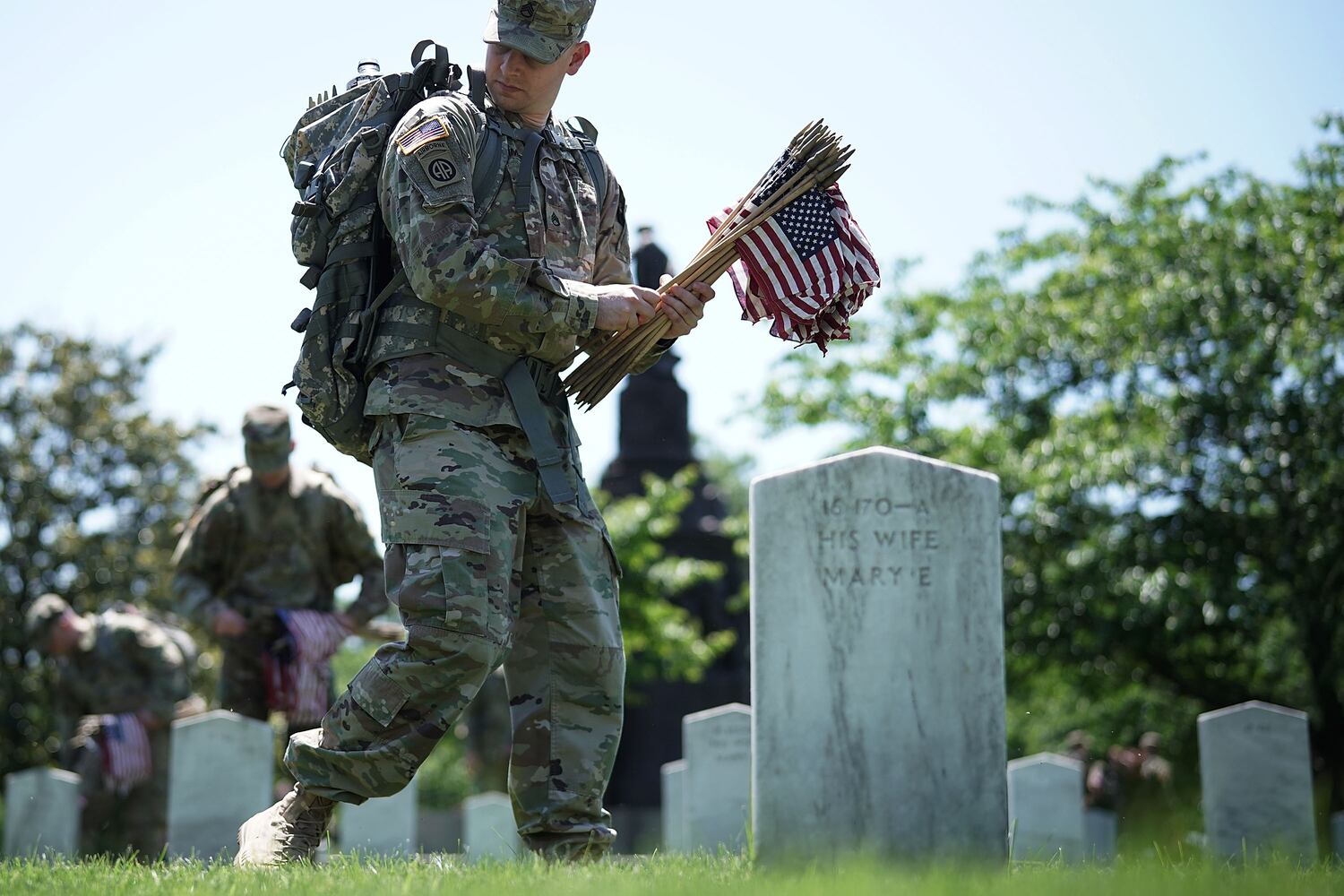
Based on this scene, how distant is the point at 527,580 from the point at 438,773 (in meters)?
51.3

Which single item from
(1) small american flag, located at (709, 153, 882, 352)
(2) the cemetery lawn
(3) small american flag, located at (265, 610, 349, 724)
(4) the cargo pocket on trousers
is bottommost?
(2) the cemetery lawn

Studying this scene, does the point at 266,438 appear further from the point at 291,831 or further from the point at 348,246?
the point at 291,831

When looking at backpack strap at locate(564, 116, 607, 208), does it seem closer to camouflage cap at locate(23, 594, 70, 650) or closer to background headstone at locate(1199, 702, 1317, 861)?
background headstone at locate(1199, 702, 1317, 861)

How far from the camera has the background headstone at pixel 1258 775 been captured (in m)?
11.0

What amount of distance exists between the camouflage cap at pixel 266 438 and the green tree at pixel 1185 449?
13.9 m

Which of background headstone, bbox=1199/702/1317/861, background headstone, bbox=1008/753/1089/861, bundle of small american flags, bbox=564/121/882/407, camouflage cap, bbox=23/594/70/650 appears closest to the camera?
bundle of small american flags, bbox=564/121/882/407

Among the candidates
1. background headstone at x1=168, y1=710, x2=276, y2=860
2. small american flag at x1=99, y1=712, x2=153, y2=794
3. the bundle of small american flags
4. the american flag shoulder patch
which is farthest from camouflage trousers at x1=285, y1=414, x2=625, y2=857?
small american flag at x1=99, y1=712, x2=153, y2=794

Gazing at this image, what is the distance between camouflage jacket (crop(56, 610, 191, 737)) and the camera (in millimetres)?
13758

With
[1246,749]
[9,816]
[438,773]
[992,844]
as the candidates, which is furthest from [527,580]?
[438,773]

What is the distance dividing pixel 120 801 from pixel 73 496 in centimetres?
1725

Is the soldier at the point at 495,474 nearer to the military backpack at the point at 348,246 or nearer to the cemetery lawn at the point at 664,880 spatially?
the military backpack at the point at 348,246

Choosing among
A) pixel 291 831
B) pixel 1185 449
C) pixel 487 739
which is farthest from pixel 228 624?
pixel 487 739

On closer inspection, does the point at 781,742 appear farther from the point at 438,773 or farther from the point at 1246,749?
the point at 438,773

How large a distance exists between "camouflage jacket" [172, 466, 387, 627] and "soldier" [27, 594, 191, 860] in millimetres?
4675
